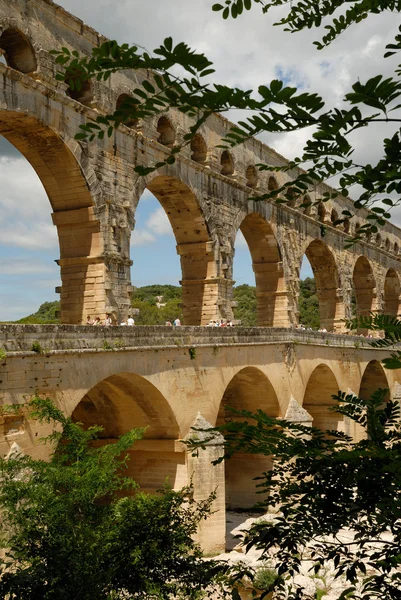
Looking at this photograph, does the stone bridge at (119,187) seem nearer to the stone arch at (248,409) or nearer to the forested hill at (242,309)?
the stone arch at (248,409)

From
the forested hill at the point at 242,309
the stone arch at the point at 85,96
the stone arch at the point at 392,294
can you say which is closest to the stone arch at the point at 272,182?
the stone arch at the point at 85,96

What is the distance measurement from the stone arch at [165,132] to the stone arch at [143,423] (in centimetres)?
796

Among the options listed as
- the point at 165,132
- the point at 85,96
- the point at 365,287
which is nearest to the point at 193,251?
the point at 165,132

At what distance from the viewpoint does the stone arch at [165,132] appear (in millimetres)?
18891

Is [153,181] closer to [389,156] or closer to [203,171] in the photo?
[203,171]

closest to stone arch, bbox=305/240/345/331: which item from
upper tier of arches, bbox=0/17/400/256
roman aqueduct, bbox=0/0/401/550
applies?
upper tier of arches, bbox=0/17/400/256

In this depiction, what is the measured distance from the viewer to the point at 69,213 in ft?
51.3

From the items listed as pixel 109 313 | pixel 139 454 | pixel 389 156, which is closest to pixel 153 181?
pixel 109 313

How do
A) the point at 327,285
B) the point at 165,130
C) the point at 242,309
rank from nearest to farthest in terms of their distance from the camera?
the point at 165,130 < the point at 327,285 < the point at 242,309

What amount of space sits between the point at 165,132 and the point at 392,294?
86.3ft

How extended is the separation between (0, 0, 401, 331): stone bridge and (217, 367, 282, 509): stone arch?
261 cm

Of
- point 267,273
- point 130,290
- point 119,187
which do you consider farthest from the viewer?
point 267,273

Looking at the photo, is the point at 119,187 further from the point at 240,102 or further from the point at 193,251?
the point at 240,102

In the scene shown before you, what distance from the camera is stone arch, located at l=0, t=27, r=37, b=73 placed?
45.8ft
